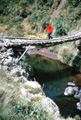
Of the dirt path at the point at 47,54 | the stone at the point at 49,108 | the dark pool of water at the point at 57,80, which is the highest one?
the stone at the point at 49,108

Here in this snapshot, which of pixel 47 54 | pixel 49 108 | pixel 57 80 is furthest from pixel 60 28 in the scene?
pixel 49 108

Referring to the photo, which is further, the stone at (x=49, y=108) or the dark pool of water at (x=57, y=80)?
the dark pool of water at (x=57, y=80)

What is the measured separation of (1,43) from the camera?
25.4 ft

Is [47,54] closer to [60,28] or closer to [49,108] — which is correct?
[60,28]

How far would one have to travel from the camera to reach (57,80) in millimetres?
8922

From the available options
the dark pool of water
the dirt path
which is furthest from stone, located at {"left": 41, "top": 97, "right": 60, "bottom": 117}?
the dirt path

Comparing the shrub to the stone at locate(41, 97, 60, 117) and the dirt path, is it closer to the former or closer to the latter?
the dirt path

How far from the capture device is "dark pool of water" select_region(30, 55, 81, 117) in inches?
228

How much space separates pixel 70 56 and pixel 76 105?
5714 mm

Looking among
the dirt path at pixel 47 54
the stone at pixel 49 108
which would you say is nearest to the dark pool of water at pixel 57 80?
the dirt path at pixel 47 54

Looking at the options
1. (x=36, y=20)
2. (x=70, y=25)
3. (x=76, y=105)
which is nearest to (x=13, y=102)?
(x=76, y=105)

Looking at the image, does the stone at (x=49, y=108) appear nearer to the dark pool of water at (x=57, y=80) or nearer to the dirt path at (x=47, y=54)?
the dark pool of water at (x=57, y=80)

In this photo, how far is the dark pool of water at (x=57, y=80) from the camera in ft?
19.0

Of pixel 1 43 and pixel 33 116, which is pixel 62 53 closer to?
pixel 1 43
